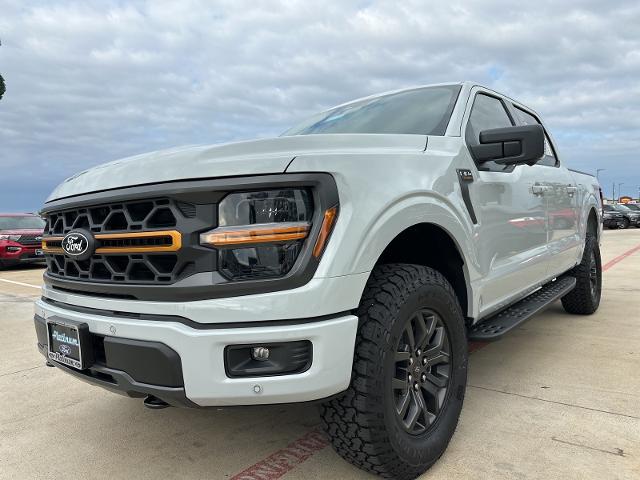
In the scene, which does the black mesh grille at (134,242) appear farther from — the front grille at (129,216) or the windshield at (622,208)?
the windshield at (622,208)

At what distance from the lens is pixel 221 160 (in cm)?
183

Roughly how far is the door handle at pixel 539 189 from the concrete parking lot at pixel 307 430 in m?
1.19

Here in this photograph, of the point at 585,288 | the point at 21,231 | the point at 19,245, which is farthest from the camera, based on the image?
the point at 21,231

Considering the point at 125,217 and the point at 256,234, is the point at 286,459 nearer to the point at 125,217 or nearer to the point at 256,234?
the point at 256,234

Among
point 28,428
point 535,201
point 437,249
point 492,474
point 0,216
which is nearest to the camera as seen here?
point 492,474

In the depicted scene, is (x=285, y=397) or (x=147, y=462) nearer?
(x=285, y=397)

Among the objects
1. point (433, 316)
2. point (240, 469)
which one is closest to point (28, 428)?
point (240, 469)

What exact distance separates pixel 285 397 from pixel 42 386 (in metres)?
2.55

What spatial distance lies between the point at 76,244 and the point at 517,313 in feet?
8.59

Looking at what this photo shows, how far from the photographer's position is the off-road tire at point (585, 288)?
4949mm

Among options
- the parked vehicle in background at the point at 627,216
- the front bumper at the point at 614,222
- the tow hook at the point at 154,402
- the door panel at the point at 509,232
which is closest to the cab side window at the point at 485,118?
the door panel at the point at 509,232

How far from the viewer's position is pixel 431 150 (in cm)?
243

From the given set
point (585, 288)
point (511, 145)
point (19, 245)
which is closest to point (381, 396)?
point (511, 145)

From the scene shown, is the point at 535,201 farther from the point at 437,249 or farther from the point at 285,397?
the point at 285,397
